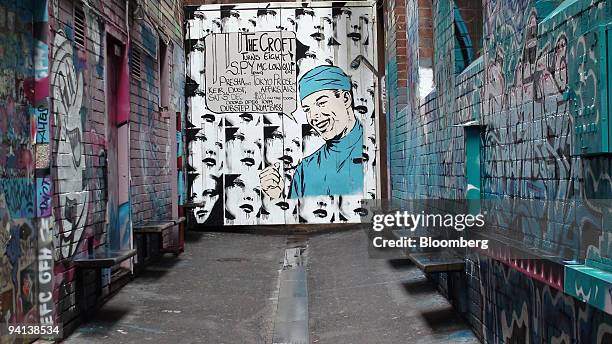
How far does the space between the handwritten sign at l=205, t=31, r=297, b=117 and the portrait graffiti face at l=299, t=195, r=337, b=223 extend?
1722 mm

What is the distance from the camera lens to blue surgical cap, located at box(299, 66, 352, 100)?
14.2 m

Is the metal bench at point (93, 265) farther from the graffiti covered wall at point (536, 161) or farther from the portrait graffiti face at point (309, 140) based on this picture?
the portrait graffiti face at point (309, 140)

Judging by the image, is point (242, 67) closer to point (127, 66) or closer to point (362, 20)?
point (362, 20)

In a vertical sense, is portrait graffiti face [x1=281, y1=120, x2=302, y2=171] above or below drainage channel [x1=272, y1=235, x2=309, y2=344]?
above

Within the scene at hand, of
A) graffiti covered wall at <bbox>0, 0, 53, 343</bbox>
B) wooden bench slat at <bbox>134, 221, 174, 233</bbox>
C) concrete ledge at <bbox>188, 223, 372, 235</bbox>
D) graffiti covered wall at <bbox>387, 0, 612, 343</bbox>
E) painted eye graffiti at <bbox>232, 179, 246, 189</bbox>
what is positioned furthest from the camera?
concrete ledge at <bbox>188, 223, 372, 235</bbox>

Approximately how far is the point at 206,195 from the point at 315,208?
2.09 m

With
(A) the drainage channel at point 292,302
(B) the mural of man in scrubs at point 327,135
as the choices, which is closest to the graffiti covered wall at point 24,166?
(A) the drainage channel at point 292,302

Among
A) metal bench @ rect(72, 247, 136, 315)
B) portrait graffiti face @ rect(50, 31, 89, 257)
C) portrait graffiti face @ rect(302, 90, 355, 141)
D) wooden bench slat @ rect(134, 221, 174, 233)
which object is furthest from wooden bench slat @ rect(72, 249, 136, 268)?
portrait graffiti face @ rect(302, 90, 355, 141)

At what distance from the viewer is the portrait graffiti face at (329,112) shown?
46.5 feet

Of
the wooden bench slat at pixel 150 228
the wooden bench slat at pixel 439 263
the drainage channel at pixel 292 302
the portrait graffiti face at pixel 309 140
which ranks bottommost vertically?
the drainage channel at pixel 292 302

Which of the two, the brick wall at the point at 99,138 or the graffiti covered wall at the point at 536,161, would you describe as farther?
the brick wall at the point at 99,138

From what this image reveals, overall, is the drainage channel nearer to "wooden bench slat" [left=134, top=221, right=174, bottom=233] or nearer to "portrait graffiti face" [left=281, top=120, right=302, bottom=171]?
"wooden bench slat" [left=134, top=221, right=174, bottom=233]

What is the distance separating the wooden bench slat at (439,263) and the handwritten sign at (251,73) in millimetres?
7546

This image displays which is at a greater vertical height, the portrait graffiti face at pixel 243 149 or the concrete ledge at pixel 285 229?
the portrait graffiti face at pixel 243 149
